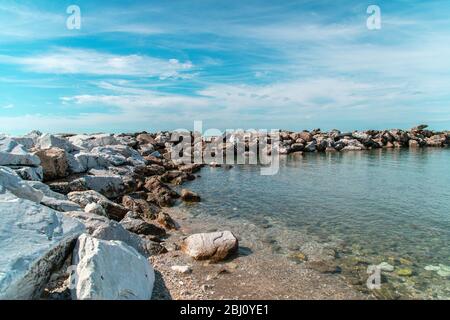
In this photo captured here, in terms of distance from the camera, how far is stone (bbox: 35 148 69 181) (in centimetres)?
1725

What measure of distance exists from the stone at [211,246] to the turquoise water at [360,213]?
2264 mm

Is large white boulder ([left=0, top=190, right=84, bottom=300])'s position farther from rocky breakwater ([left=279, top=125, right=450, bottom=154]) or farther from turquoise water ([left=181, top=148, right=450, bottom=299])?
rocky breakwater ([left=279, top=125, right=450, bottom=154])

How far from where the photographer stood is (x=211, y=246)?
11.5 meters

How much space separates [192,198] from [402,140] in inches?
2405

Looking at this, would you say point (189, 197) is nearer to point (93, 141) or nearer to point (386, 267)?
point (386, 267)

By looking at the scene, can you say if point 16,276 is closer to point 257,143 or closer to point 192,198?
point 192,198

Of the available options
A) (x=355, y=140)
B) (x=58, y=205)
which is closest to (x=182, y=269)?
(x=58, y=205)

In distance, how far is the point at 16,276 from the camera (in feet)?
18.0

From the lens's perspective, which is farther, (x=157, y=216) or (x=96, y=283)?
(x=157, y=216)

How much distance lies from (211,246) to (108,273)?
5571 mm
